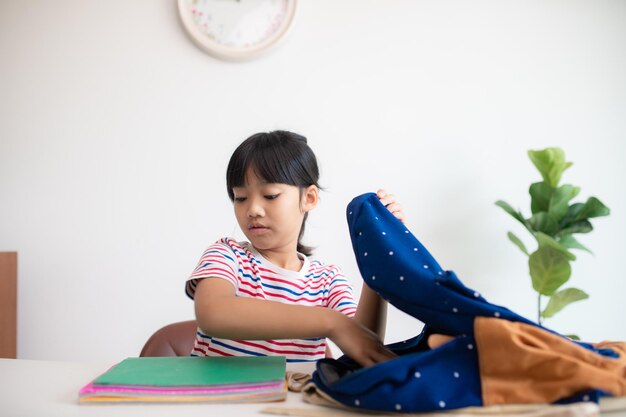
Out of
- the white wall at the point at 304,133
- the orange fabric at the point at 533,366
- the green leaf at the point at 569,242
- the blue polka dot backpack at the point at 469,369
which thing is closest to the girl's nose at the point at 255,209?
the blue polka dot backpack at the point at 469,369

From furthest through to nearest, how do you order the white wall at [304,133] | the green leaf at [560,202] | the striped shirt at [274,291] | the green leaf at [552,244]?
the white wall at [304,133], the green leaf at [560,202], the green leaf at [552,244], the striped shirt at [274,291]

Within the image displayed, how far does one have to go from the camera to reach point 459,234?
8.05 feet

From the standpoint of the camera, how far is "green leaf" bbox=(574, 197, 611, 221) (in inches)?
82.7

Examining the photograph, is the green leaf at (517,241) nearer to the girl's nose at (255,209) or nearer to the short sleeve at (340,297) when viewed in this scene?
the short sleeve at (340,297)

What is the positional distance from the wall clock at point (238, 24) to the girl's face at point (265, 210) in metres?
1.40

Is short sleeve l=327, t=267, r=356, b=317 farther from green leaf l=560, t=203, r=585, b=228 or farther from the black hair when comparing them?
green leaf l=560, t=203, r=585, b=228

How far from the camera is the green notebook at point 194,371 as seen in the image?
2.32ft

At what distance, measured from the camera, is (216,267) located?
3.18ft

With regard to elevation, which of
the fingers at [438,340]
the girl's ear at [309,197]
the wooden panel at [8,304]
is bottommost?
the wooden panel at [8,304]

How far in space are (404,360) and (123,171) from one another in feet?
6.69

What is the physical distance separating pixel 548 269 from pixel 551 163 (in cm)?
41

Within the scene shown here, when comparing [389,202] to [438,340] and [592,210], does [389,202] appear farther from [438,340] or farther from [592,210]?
[592,210]

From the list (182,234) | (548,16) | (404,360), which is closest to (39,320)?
(182,234)

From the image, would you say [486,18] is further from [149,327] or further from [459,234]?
[149,327]
